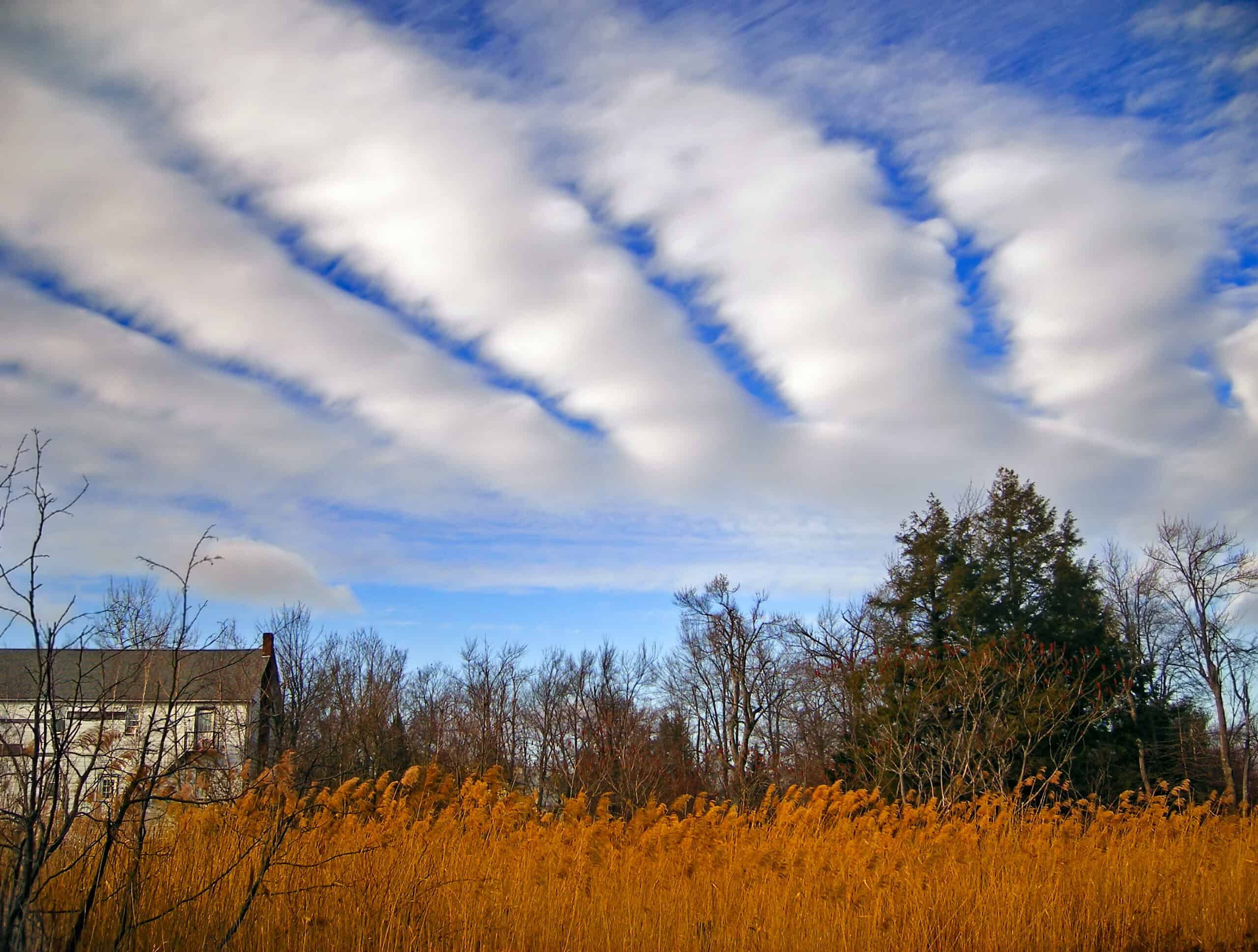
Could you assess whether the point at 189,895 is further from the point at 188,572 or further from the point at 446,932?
the point at 188,572

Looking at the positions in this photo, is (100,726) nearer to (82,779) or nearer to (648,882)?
(82,779)

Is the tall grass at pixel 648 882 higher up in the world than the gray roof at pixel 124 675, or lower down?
lower down

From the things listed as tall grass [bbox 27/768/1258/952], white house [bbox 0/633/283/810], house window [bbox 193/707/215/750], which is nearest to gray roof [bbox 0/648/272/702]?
white house [bbox 0/633/283/810]

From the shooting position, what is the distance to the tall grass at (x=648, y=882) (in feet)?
17.6

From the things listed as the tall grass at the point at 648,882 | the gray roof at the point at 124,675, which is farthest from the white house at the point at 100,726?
the tall grass at the point at 648,882

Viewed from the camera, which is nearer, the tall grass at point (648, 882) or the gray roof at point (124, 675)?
the gray roof at point (124, 675)

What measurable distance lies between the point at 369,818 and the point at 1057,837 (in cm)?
700

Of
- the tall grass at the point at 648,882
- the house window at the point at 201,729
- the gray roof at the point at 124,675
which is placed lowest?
the tall grass at the point at 648,882

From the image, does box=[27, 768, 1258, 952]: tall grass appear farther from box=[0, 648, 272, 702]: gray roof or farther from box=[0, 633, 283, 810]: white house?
box=[0, 648, 272, 702]: gray roof

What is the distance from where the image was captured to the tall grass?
5.36 metres

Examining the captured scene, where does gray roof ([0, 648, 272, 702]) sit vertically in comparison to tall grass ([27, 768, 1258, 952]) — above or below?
above

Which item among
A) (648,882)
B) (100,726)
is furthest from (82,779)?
(648,882)

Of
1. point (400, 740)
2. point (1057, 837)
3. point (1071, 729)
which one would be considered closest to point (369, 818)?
point (1057, 837)

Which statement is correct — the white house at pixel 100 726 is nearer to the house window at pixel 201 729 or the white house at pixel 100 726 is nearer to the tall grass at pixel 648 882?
the house window at pixel 201 729
